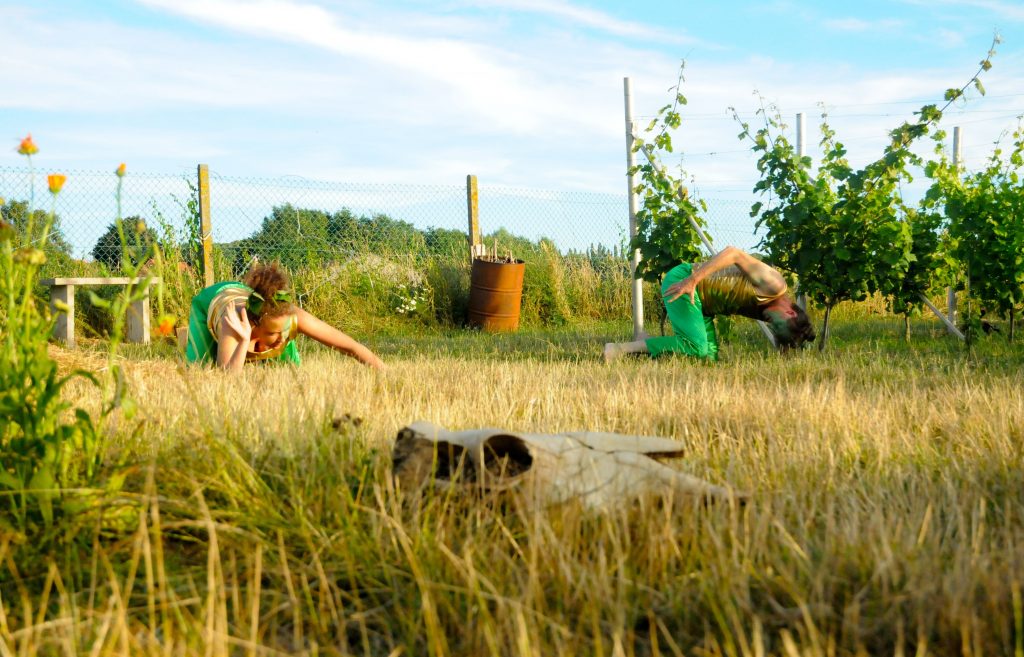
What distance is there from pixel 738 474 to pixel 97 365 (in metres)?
5.06

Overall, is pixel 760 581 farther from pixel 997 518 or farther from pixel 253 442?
pixel 253 442

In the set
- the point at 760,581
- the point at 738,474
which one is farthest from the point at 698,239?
the point at 760,581

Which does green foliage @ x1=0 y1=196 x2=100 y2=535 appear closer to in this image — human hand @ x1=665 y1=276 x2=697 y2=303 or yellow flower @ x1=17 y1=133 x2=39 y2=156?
yellow flower @ x1=17 y1=133 x2=39 y2=156

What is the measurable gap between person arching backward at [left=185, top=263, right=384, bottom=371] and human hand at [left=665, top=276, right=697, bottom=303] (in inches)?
87.2

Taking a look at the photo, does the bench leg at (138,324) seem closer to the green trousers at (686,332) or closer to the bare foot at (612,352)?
the bare foot at (612,352)

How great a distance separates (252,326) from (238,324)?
11.7 inches

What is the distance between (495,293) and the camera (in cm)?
1105

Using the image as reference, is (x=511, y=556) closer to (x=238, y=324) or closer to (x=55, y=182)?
(x=55, y=182)

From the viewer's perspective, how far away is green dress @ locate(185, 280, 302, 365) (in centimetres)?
574

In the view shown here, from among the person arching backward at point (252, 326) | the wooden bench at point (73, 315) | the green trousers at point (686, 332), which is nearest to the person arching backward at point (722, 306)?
the green trousers at point (686, 332)

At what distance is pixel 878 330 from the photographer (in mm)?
9664

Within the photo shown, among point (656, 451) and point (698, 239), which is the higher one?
point (698, 239)

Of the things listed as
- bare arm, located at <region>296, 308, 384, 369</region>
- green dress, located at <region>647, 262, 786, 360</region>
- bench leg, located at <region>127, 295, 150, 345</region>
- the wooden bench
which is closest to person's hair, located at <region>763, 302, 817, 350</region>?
green dress, located at <region>647, 262, 786, 360</region>

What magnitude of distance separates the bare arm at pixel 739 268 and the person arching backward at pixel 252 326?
89.7 inches
